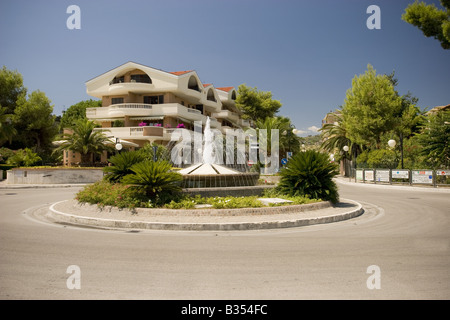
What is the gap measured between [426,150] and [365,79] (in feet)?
52.5

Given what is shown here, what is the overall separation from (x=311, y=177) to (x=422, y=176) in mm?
16551

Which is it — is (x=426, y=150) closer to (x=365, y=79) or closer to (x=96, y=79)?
(x=365, y=79)

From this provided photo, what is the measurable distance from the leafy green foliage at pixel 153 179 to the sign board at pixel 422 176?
2104 centimetres

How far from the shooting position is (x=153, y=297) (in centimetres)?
388

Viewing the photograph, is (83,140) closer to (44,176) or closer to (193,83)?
(44,176)

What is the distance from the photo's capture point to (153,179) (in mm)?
10438

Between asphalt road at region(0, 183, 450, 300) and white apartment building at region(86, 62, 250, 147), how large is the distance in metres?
32.1

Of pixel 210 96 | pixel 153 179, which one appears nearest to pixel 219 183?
pixel 153 179

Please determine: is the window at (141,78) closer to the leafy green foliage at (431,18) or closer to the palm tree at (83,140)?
the palm tree at (83,140)

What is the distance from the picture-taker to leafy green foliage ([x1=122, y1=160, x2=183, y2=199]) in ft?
34.2

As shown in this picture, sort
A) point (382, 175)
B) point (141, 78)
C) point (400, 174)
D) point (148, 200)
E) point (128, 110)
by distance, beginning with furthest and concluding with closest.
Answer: point (141, 78)
point (128, 110)
point (382, 175)
point (400, 174)
point (148, 200)

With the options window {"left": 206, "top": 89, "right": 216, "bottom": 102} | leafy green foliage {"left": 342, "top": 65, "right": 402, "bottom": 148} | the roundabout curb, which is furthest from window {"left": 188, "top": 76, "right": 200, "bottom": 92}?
the roundabout curb

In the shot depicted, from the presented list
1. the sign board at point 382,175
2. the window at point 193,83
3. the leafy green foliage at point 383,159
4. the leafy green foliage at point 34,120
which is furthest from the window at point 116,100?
the sign board at point 382,175
